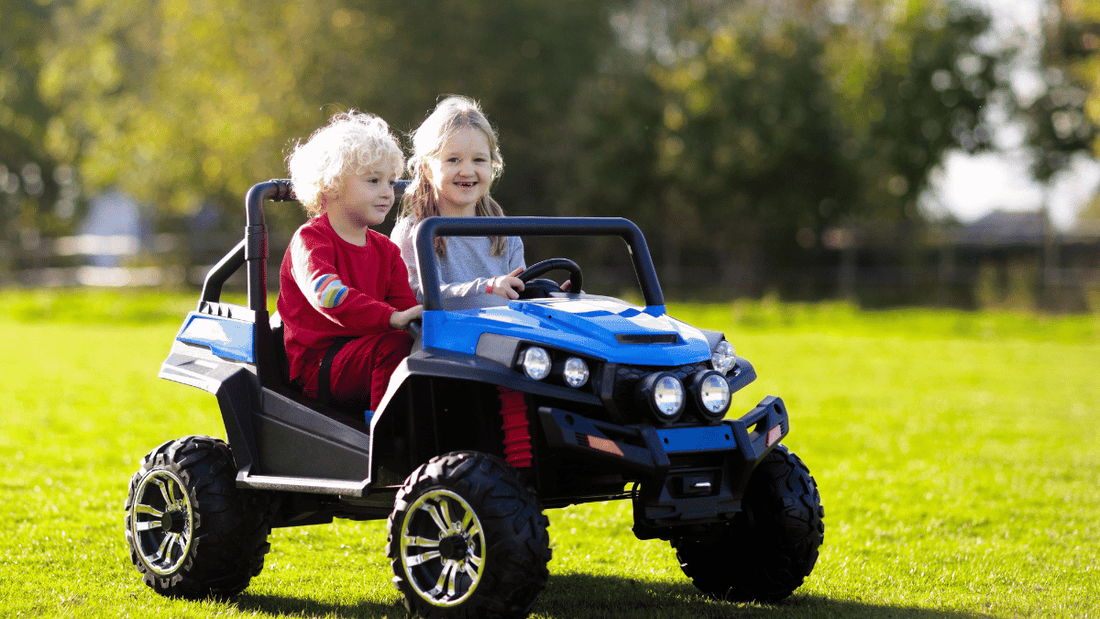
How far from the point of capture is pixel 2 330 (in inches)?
969

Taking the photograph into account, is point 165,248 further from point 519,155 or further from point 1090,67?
point 1090,67

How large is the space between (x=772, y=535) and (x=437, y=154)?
2.02 meters

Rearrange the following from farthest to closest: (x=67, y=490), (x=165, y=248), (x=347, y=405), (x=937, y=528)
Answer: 1. (x=165, y=248)
2. (x=67, y=490)
3. (x=937, y=528)
4. (x=347, y=405)

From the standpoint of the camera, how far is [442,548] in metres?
3.89

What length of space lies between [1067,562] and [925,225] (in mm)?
25264

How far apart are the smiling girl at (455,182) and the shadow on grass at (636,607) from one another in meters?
1.25

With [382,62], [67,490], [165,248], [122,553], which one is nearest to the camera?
[122,553]

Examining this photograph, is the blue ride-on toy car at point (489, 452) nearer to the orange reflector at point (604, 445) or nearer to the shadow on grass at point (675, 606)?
the orange reflector at point (604, 445)

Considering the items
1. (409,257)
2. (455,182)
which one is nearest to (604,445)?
(409,257)

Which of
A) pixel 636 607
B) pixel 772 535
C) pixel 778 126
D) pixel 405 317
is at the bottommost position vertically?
pixel 636 607

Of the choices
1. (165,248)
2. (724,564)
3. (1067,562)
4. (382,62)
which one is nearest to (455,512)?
(724,564)

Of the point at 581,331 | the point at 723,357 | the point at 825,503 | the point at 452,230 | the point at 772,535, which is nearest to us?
the point at 581,331

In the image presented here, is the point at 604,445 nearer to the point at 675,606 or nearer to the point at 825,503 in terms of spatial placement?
the point at 675,606

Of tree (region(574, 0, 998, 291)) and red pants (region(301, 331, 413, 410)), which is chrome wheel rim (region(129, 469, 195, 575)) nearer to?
red pants (region(301, 331, 413, 410))
